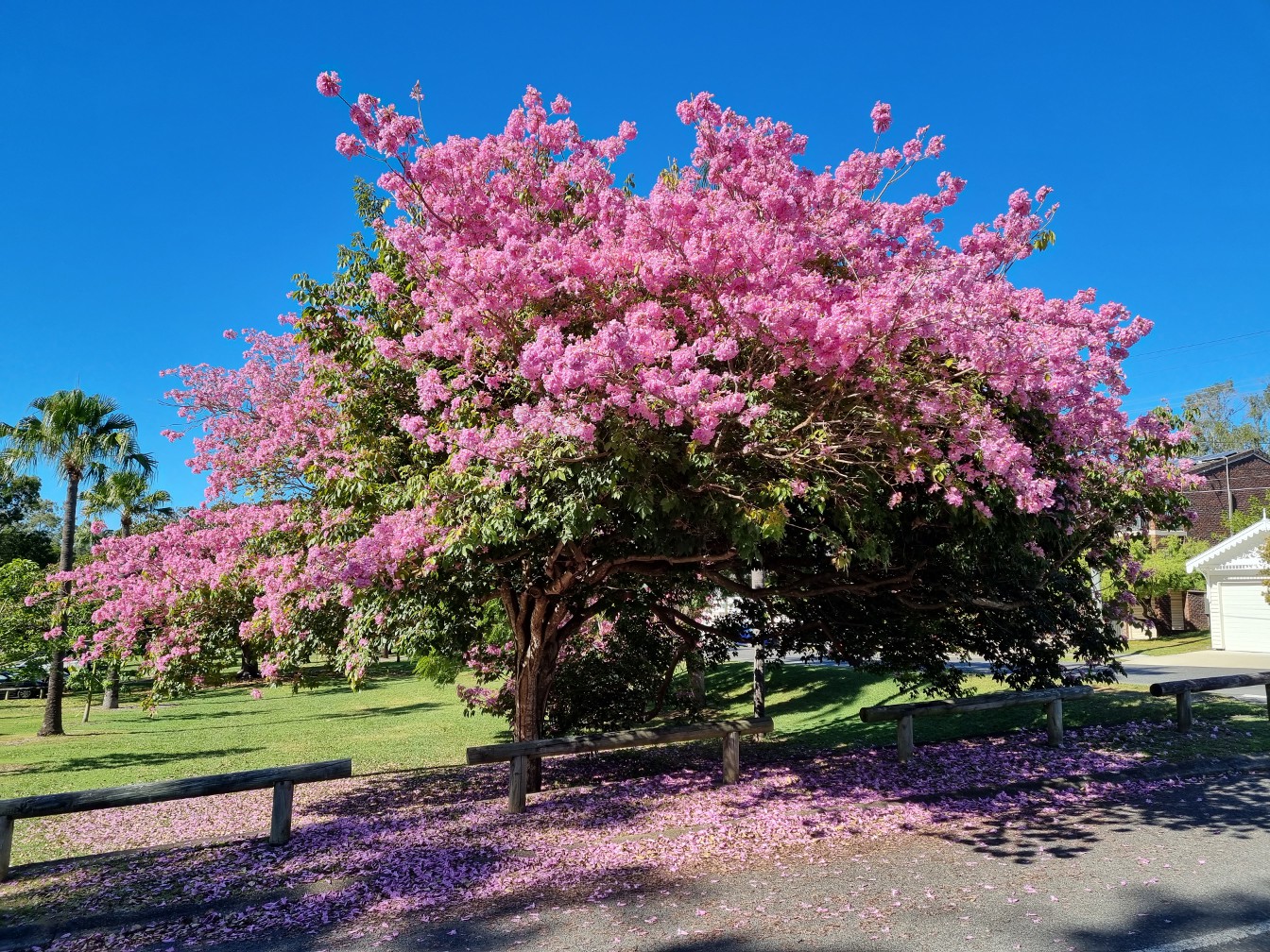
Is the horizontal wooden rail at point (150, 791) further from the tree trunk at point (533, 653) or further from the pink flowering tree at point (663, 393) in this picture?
the tree trunk at point (533, 653)

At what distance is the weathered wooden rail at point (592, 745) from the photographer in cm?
819

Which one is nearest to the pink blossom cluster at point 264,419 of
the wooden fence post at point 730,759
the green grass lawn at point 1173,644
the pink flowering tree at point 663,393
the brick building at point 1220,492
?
the pink flowering tree at point 663,393

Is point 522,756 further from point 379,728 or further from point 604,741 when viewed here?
point 379,728

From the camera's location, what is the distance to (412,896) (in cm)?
577

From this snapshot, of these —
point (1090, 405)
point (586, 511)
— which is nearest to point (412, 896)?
point (586, 511)

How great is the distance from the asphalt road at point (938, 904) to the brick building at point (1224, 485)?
39643 millimetres

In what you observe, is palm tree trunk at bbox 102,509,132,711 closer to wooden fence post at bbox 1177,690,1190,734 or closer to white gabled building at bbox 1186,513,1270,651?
wooden fence post at bbox 1177,690,1190,734

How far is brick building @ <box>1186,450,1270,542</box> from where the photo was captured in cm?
3888

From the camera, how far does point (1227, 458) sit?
38.6m

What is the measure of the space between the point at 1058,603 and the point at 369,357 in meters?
9.63

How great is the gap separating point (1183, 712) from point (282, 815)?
11430 millimetres

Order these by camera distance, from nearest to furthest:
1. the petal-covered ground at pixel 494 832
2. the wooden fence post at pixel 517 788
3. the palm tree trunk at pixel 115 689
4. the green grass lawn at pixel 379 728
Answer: the petal-covered ground at pixel 494 832 → the wooden fence post at pixel 517 788 → the green grass lawn at pixel 379 728 → the palm tree trunk at pixel 115 689

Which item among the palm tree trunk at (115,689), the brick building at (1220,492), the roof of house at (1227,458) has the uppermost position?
the roof of house at (1227,458)

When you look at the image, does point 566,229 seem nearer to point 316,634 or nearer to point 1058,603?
point 316,634
